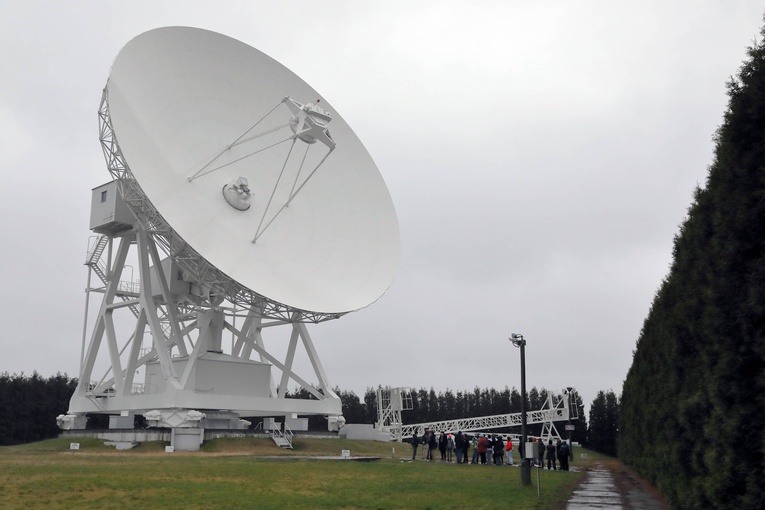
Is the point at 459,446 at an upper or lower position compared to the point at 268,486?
upper

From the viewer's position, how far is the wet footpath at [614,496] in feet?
56.2

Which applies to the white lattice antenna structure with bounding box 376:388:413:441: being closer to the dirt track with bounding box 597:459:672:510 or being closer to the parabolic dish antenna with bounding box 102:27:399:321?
the parabolic dish antenna with bounding box 102:27:399:321

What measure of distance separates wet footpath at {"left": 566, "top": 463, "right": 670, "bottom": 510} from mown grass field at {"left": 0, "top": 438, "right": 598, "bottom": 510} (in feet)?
1.75

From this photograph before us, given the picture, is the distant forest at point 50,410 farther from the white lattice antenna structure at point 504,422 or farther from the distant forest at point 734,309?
the distant forest at point 734,309

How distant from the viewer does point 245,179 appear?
37.0m

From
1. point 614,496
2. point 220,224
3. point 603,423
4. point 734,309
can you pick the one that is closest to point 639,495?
point 614,496

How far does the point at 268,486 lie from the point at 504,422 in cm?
4617

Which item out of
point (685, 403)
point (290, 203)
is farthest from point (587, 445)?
point (685, 403)

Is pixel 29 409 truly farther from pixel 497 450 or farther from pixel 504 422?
pixel 497 450

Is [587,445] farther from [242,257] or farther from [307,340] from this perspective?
[242,257]

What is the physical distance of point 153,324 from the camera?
123ft

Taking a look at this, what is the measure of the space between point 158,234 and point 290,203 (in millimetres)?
8422

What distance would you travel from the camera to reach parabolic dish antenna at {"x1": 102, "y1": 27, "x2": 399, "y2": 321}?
3238 cm

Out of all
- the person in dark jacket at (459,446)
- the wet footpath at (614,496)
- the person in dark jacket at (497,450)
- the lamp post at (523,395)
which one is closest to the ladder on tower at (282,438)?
Result: the person in dark jacket at (459,446)
